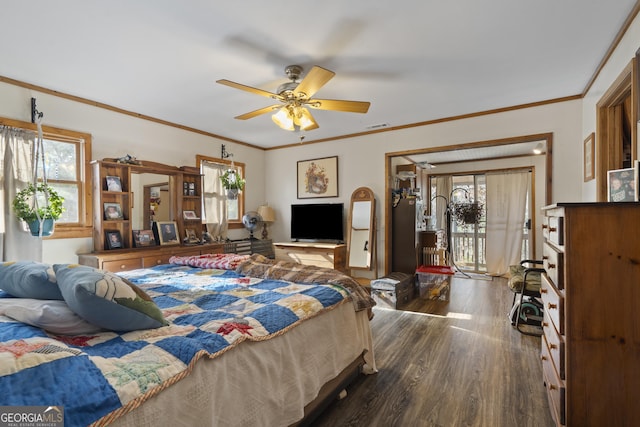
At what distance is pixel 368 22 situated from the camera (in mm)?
2129

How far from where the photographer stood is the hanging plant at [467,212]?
20.6 ft

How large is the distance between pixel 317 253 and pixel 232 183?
179cm

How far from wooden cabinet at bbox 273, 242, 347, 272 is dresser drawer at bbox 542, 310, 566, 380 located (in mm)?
3183

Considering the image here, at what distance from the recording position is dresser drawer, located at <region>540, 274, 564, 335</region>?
155 centimetres

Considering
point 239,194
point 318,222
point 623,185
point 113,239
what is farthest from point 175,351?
point 239,194

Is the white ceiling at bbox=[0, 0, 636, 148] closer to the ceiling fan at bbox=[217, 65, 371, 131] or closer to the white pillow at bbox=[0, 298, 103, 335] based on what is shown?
the ceiling fan at bbox=[217, 65, 371, 131]

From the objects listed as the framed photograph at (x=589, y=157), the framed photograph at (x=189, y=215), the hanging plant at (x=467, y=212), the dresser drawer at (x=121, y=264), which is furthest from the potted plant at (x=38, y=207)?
the hanging plant at (x=467, y=212)

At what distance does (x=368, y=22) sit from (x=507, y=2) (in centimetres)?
87

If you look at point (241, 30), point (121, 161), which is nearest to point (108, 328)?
point (241, 30)

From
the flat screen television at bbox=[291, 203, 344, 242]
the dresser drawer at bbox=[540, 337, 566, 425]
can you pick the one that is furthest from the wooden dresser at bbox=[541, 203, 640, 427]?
the flat screen television at bbox=[291, 203, 344, 242]

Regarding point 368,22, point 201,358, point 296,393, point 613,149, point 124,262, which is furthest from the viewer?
point 124,262

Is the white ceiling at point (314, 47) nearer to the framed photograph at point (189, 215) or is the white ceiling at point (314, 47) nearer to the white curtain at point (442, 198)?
the framed photograph at point (189, 215)

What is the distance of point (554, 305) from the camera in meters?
1.65

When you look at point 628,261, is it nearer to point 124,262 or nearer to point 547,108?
point 547,108
